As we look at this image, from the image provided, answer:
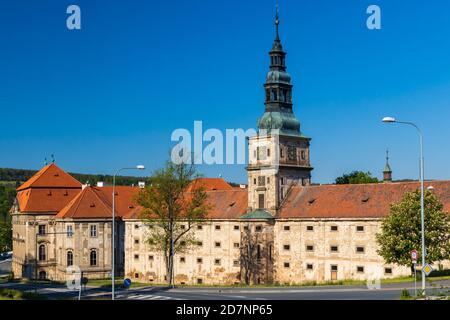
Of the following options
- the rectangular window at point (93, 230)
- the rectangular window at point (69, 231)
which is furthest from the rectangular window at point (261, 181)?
the rectangular window at point (69, 231)

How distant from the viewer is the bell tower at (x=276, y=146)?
77688 mm

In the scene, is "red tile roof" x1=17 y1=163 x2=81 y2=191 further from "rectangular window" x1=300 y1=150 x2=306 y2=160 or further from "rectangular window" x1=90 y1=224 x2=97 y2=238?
"rectangular window" x1=300 y1=150 x2=306 y2=160

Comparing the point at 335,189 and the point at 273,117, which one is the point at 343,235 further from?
the point at 273,117

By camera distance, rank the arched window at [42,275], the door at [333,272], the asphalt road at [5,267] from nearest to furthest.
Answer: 1. the door at [333,272]
2. the arched window at [42,275]
3. the asphalt road at [5,267]

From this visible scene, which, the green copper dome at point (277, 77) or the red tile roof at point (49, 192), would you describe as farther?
the red tile roof at point (49, 192)

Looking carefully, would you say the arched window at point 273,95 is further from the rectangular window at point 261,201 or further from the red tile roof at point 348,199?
the rectangular window at point 261,201

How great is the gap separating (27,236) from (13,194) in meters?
103

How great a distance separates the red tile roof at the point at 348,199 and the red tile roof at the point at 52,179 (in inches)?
1582

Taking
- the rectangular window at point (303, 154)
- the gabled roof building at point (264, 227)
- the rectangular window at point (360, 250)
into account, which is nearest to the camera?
the rectangular window at point (360, 250)

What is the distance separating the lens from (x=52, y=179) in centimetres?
10269

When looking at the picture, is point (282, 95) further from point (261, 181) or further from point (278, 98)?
point (261, 181)

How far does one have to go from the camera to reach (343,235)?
232 feet

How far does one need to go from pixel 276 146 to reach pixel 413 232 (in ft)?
81.9
